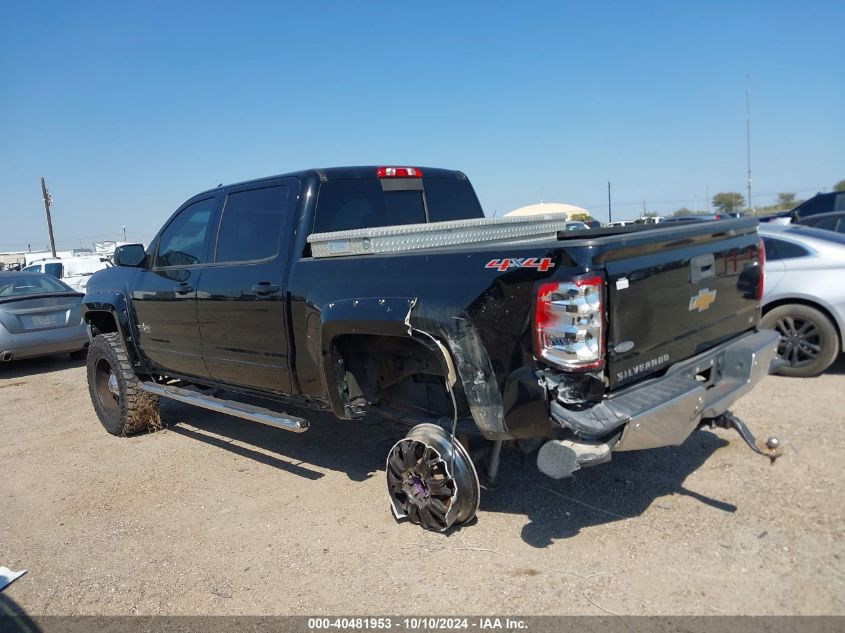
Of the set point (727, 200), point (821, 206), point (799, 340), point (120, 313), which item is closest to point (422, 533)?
point (120, 313)

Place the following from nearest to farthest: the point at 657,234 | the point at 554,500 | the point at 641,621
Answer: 1. the point at 641,621
2. the point at 657,234
3. the point at 554,500

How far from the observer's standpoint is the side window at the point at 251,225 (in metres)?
4.48

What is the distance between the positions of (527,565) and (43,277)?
1018 cm

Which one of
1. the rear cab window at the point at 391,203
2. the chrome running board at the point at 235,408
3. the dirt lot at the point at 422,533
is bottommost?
the dirt lot at the point at 422,533

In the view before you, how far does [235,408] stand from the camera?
471 cm

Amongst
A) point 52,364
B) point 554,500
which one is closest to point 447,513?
point 554,500

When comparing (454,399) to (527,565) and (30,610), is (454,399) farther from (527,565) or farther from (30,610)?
(30,610)

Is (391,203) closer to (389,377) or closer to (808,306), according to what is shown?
(389,377)

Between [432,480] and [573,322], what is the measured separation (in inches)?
52.8

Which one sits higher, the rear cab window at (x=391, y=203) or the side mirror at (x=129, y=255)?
the rear cab window at (x=391, y=203)

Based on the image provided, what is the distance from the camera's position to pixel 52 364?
35.4ft

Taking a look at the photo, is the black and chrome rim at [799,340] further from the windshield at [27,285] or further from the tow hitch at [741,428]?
the windshield at [27,285]

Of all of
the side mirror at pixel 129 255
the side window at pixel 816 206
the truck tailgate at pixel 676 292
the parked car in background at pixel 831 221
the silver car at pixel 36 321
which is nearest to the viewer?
the truck tailgate at pixel 676 292

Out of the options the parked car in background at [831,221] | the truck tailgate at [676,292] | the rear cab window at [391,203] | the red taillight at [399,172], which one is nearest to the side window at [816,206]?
the parked car in background at [831,221]
